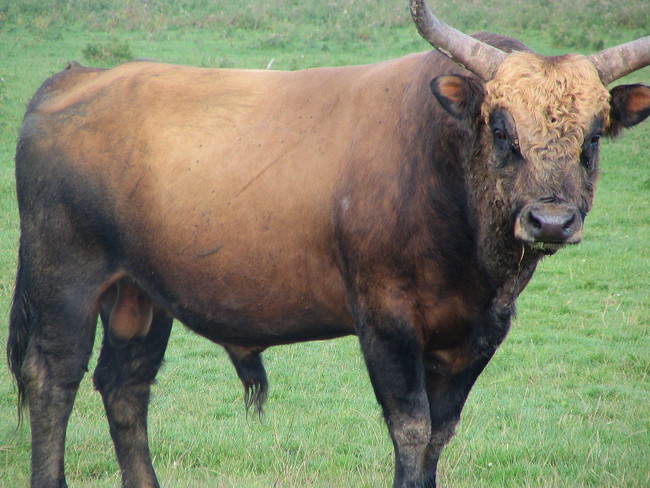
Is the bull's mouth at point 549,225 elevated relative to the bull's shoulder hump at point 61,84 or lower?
elevated

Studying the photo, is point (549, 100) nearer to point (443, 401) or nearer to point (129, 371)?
point (443, 401)

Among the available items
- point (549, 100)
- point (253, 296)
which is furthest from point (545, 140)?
point (253, 296)

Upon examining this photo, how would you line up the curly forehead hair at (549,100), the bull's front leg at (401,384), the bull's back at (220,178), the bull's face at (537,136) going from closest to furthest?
the bull's face at (537,136) → the curly forehead hair at (549,100) → the bull's front leg at (401,384) → the bull's back at (220,178)

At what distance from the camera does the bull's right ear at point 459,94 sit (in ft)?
11.6

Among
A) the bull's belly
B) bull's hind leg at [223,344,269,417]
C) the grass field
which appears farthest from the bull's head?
bull's hind leg at [223,344,269,417]

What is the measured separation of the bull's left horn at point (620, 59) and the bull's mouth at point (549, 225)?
2.40 feet

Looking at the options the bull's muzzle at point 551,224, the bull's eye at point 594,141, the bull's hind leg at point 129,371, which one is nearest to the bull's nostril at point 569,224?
the bull's muzzle at point 551,224

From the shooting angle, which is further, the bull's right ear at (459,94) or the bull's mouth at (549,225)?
the bull's right ear at (459,94)

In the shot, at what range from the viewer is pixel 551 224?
10.5 feet

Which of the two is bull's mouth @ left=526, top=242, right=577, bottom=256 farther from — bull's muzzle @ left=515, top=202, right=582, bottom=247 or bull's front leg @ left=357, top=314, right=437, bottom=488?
bull's front leg @ left=357, top=314, right=437, bottom=488

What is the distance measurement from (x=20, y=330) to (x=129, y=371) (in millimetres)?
623

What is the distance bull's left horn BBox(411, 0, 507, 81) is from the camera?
3.59m

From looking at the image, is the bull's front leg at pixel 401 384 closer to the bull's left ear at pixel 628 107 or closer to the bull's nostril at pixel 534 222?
the bull's nostril at pixel 534 222

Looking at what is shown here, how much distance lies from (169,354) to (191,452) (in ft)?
6.49
